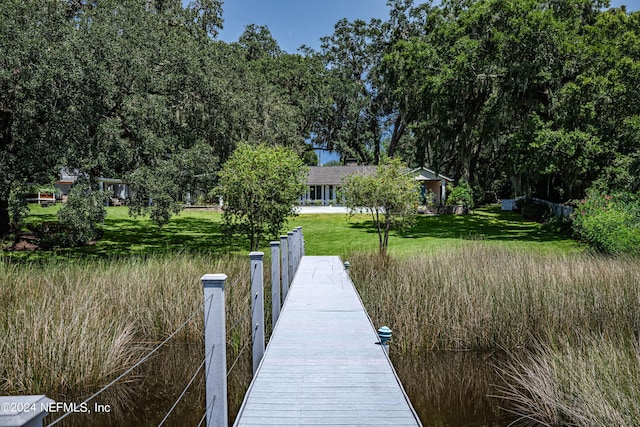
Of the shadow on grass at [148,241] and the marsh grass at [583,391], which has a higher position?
the shadow on grass at [148,241]

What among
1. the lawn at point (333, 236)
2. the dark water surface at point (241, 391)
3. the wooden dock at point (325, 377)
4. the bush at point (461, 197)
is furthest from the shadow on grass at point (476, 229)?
the wooden dock at point (325, 377)

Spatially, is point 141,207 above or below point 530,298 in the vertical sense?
above

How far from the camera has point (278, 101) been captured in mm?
30969

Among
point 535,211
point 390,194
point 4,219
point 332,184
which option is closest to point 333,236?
point 390,194

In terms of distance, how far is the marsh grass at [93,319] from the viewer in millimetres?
5312

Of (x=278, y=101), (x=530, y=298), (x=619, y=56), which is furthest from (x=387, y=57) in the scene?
(x=530, y=298)

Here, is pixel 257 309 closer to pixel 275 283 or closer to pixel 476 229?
pixel 275 283

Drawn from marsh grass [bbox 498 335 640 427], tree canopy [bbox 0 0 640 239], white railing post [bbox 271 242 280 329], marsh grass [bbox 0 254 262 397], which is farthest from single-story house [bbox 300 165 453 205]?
marsh grass [bbox 498 335 640 427]

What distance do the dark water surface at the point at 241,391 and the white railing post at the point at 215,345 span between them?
6.67ft

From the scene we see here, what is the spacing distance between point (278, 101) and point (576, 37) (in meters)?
17.6

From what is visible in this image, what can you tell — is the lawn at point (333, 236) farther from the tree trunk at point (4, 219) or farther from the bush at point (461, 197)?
the tree trunk at point (4, 219)

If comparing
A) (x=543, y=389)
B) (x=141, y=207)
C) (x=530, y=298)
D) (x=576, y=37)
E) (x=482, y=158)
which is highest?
(x=576, y=37)

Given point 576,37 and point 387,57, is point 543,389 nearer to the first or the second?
point 576,37

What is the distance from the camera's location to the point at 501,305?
742 cm
